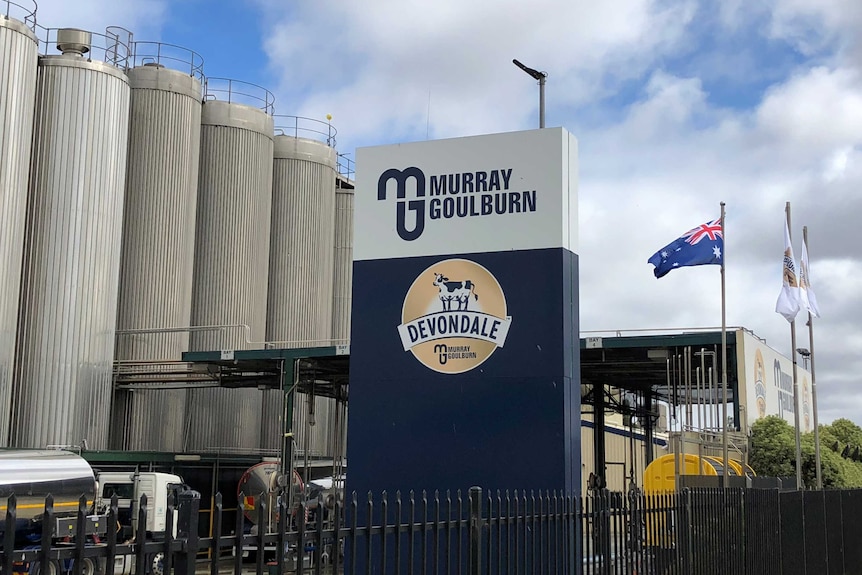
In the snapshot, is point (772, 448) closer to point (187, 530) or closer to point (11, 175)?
point (187, 530)

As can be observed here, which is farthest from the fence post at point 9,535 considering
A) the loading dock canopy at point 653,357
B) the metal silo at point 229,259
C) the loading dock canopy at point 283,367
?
the metal silo at point 229,259

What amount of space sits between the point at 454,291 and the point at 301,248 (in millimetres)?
37650

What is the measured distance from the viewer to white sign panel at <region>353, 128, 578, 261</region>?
485 inches

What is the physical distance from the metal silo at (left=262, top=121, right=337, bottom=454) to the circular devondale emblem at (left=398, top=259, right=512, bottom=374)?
35.3 meters

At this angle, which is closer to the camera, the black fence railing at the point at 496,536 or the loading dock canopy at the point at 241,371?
the black fence railing at the point at 496,536

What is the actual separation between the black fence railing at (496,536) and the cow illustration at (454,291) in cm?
242

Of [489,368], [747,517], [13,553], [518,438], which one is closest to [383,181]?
[489,368]

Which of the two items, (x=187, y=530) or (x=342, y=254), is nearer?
(x=187, y=530)

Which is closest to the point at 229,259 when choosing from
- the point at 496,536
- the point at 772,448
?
the point at 772,448

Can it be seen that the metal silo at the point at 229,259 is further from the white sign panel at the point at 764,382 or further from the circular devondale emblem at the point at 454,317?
the circular devondale emblem at the point at 454,317

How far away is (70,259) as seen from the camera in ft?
117

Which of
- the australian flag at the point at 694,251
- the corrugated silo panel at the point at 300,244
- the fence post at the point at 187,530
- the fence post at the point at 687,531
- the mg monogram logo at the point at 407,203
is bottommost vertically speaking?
the fence post at the point at 687,531

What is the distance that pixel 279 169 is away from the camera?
4969 centimetres

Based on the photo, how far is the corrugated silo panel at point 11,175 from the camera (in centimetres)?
3334
